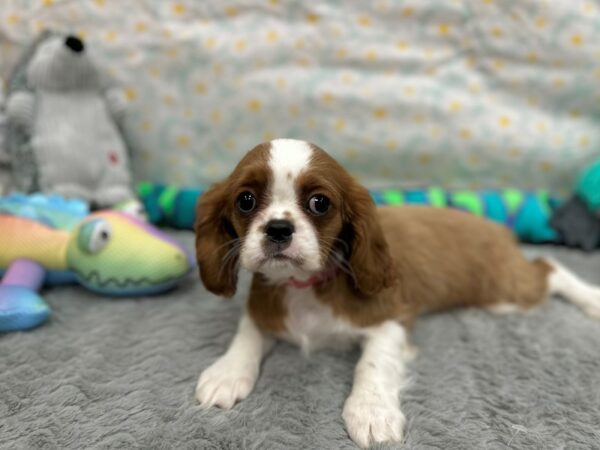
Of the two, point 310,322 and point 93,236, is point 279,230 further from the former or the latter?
point 93,236

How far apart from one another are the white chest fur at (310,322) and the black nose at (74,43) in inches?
62.8

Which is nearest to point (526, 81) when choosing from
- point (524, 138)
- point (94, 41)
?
point (524, 138)

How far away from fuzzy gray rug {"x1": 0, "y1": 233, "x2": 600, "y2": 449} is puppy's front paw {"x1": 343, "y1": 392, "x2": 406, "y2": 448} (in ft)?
0.10

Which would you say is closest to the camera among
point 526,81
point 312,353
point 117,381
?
point 117,381

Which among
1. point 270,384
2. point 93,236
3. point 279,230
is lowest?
point 270,384

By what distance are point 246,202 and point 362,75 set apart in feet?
5.47

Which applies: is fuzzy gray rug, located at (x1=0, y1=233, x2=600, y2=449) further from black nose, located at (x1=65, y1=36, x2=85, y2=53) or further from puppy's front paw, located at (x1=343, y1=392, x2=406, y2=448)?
black nose, located at (x1=65, y1=36, x2=85, y2=53)

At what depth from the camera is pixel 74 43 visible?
2.39 m

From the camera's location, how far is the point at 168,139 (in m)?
2.95

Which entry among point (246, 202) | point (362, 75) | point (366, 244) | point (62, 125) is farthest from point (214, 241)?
point (362, 75)

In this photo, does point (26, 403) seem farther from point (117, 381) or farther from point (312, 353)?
point (312, 353)

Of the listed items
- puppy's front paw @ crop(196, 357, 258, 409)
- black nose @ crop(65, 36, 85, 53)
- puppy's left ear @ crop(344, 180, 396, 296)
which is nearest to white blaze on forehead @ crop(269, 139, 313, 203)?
puppy's left ear @ crop(344, 180, 396, 296)

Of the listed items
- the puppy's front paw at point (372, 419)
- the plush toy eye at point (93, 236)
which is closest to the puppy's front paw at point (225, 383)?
the puppy's front paw at point (372, 419)

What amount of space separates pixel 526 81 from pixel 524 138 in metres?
0.30
